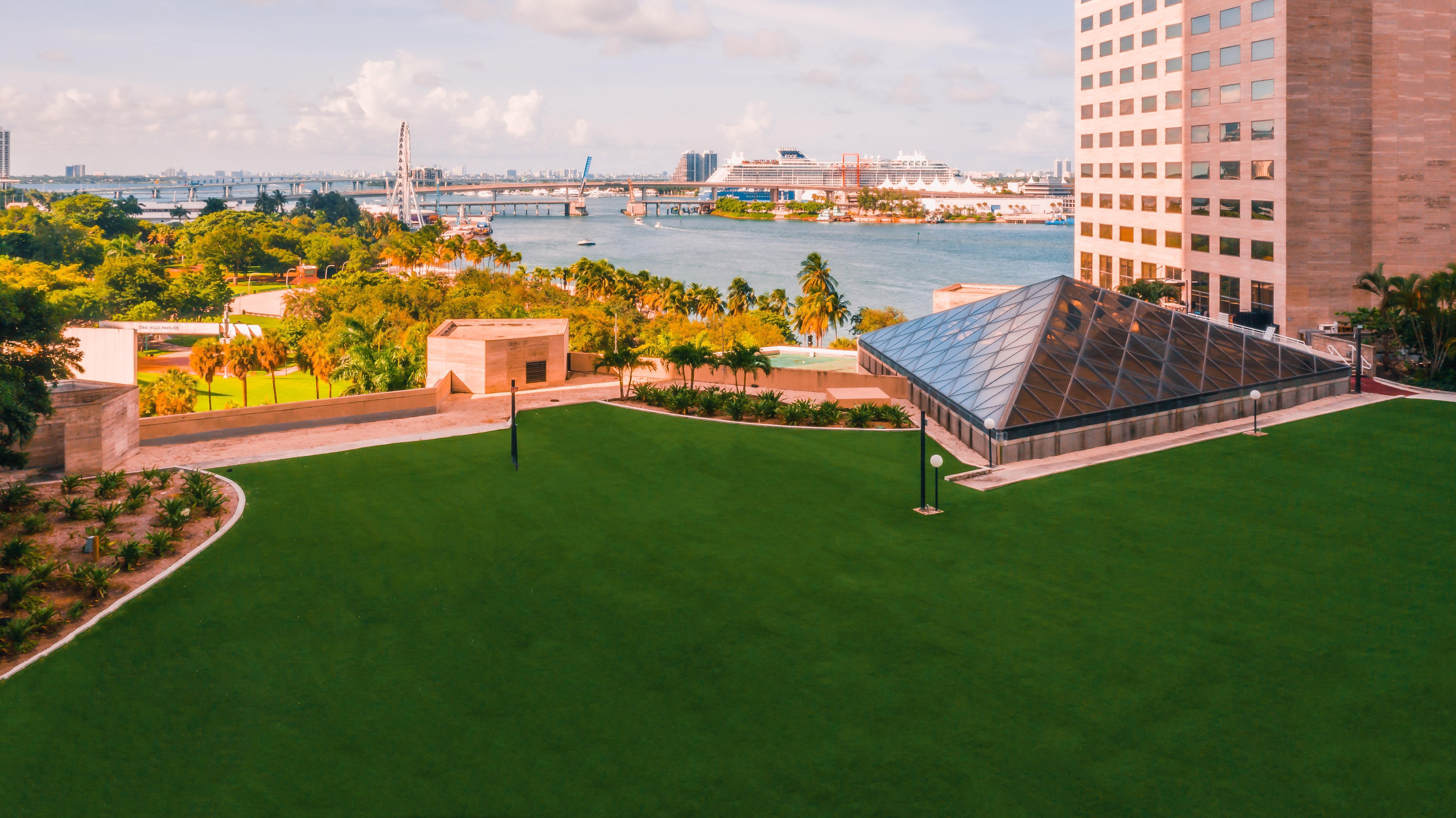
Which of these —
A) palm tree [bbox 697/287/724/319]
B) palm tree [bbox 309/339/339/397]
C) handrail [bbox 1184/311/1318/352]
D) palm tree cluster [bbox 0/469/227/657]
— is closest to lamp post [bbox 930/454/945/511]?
handrail [bbox 1184/311/1318/352]

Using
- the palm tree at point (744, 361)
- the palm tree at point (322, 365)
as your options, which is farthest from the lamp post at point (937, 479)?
the palm tree at point (322, 365)

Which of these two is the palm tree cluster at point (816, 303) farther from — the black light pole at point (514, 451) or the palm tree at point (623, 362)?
the black light pole at point (514, 451)

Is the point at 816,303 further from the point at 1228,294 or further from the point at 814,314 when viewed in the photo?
the point at 1228,294

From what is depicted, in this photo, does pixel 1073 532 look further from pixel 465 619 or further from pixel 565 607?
pixel 465 619

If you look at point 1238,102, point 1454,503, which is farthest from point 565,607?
point 1238,102

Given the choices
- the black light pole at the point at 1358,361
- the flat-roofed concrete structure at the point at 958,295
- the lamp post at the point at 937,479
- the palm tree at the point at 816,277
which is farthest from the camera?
the palm tree at the point at 816,277

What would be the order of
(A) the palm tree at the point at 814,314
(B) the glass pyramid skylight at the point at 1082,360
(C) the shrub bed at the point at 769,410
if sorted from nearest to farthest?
(B) the glass pyramid skylight at the point at 1082,360, (C) the shrub bed at the point at 769,410, (A) the palm tree at the point at 814,314

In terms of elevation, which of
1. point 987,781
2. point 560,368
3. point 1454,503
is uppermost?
point 560,368
